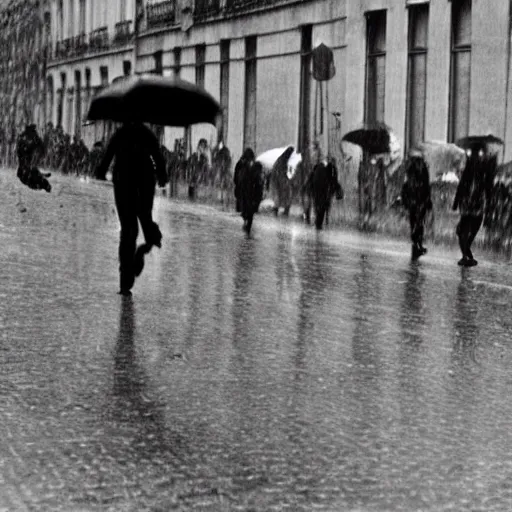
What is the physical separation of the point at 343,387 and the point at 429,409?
80 cm

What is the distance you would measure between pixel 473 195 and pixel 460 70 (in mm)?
8533

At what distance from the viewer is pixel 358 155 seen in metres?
32.7

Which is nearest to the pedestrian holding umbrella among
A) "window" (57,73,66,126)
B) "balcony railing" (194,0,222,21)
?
"balcony railing" (194,0,222,21)

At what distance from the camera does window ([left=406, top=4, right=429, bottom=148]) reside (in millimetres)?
29562

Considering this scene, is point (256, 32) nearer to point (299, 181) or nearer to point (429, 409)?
point (299, 181)

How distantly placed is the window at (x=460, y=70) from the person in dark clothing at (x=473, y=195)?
7485 millimetres

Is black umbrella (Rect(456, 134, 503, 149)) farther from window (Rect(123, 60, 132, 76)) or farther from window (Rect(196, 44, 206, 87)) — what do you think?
window (Rect(123, 60, 132, 76))

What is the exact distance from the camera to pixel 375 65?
3200 centimetres

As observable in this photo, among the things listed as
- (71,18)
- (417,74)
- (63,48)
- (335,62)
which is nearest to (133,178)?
(417,74)

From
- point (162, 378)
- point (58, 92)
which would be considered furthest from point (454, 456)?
point (58, 92)

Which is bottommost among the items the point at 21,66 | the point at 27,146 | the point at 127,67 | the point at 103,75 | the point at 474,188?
the point at 474,188

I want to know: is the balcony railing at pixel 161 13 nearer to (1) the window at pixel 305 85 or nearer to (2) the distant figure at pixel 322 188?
(1) the window at pixel 305 85

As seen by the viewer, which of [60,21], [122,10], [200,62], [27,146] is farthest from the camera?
[60,21]

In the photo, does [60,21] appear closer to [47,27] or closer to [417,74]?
[47,27]
